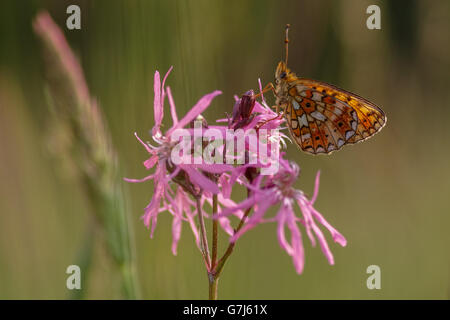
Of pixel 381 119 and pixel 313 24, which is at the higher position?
pixel 313 24

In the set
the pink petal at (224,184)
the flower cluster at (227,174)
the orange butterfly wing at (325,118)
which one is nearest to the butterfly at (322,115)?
the orange butterfly wing at (325,118)

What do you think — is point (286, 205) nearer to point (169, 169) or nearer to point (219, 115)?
point (169, 169)

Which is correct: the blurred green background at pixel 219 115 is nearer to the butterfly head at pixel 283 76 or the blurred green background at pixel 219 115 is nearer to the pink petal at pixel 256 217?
the butterfly head at pixel 283 76

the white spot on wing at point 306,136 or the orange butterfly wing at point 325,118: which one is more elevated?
the orange butterfly wing at point 325,118

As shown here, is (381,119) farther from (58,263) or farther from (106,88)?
(58,263)

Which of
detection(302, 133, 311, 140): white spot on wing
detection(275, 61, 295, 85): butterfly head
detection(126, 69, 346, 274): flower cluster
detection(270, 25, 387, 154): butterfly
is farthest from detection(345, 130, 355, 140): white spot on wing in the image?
detection(126, 69, 346, 274): flower cluster

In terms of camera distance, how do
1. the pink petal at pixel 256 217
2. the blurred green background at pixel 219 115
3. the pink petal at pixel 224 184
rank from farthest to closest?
1. the blurred green background at pixel 219 115
2. the pink petal at pixel 224 184
3. the pink petal at pixel 256 217

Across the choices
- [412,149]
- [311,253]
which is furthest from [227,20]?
[412,149]
